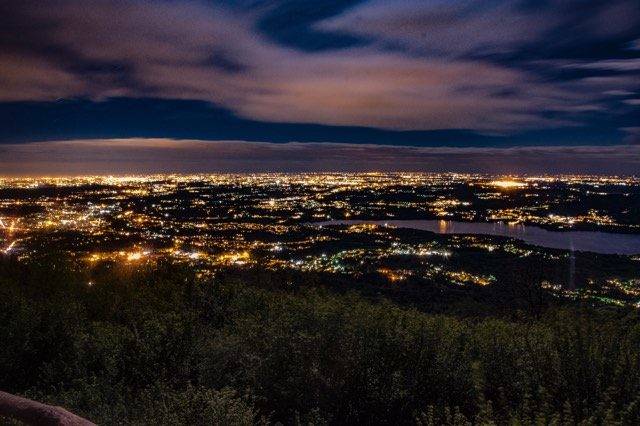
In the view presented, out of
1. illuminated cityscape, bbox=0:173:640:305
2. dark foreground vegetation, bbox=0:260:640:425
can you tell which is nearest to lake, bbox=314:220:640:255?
illuminated cityscape, bbox=0:173:640:305

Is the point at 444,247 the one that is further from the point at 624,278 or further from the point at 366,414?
the point at 366,414

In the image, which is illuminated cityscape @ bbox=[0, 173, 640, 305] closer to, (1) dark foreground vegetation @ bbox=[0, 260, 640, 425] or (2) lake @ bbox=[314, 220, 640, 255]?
(2) lake @ bbox=[314, 220, 640, 255]

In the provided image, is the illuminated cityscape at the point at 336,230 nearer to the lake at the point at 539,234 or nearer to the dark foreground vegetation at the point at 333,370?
the lake at the point at 539,234

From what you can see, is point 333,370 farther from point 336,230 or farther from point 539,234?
point 539,234

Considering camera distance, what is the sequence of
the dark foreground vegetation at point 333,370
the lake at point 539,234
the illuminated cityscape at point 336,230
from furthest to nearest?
Answer: the lake at point 539,234
the illuminated cityscape at point 336,230
the dark foreground vegetation at point 333,370

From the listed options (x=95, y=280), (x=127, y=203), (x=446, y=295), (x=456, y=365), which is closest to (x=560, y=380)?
(x=456, y=365)

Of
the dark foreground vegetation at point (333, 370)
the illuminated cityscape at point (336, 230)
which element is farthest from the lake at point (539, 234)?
the dark foreground vegetation at point (333, 370)
